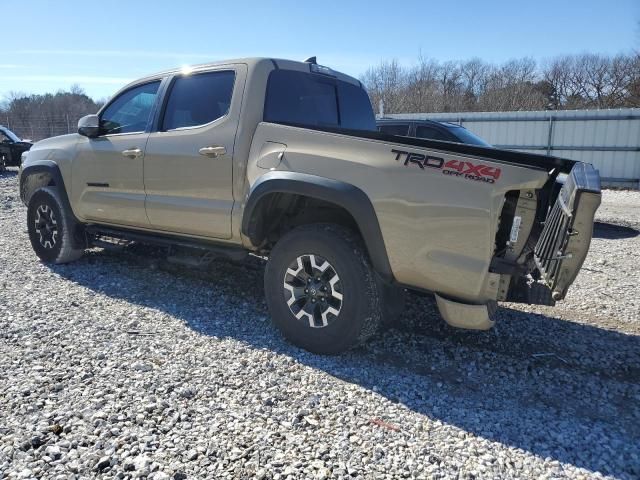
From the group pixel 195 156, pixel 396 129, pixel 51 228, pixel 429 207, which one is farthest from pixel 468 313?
pixel 396 129

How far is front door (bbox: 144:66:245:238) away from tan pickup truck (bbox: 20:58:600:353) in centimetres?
1

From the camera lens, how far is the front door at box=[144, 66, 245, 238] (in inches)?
161

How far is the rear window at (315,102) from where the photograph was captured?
414 cm

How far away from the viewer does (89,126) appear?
509 centimetres

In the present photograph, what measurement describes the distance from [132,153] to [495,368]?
3646 millimetres

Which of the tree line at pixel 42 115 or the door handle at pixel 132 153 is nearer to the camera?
the door handle at pixel 132 153

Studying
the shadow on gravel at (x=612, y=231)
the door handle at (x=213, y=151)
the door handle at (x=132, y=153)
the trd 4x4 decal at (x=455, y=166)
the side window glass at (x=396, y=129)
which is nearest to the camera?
the trd 4x4 decal at (x=455, y=166)

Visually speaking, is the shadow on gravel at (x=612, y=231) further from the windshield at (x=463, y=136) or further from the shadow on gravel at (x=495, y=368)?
the shadow on gravel at (x=495, y=368)

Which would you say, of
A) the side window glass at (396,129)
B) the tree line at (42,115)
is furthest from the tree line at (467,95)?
the side window glass at (396,129)

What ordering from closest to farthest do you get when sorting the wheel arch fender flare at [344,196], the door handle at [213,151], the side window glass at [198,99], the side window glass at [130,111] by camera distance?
the wheel arch fender flare at [344,196], the door handle at [213,151], the side window glass at [198,99], the side window glass at [130,111]

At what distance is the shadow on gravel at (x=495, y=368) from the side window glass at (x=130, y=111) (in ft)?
5.27

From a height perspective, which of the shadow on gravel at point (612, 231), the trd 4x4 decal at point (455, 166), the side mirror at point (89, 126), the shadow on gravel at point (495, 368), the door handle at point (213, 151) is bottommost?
the shadow on gravel at point (495, 368)

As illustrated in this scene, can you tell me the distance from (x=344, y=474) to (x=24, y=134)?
3516 cm

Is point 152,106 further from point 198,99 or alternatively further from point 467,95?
point 467,95
